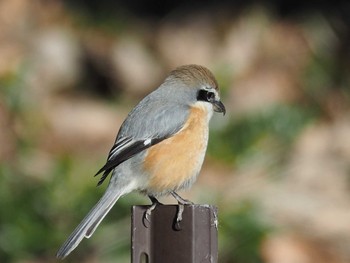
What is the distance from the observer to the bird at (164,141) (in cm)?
492

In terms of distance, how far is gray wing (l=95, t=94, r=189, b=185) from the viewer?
4859mm

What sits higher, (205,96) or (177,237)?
(205,96)

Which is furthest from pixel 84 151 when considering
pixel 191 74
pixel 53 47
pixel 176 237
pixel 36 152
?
pixel 176 237

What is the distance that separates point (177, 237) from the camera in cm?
395

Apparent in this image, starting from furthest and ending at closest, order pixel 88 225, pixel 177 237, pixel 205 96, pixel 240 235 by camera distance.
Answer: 1. pixel 240 235
2. pixel 205 96
3. pixel 88 225
4. pixel 177 237

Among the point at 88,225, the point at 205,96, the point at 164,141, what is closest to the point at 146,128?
the point at 164,141

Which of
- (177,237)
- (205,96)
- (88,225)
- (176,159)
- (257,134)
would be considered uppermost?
(257,134)

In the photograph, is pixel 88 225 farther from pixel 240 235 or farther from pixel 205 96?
pixel 240 235

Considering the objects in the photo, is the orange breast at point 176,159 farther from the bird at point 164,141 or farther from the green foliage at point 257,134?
the green foliage at point 257,134

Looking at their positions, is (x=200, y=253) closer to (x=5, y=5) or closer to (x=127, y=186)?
(x=127, y=186)

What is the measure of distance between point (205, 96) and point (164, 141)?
34cm

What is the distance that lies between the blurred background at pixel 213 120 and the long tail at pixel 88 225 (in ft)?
6.34

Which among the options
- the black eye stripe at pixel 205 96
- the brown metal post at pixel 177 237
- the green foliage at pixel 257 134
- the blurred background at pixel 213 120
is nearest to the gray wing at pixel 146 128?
the black eye stripe at pixel 205 96

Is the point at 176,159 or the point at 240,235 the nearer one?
the point at 176,159
